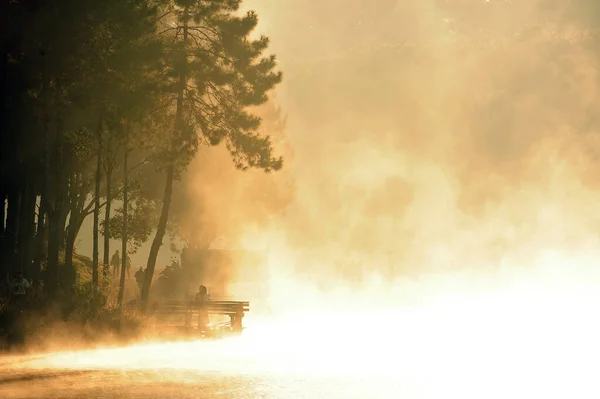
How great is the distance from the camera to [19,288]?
35031 mm

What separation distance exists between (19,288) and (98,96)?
8.72 meters

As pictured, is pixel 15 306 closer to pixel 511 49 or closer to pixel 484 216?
pixel 484 216

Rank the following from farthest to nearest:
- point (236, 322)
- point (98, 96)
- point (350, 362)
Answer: point (236, 322)
point (98, 96)
point (350, 362)

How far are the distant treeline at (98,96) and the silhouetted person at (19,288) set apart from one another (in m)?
1.13

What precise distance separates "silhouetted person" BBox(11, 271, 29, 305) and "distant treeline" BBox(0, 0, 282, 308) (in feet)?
3.71

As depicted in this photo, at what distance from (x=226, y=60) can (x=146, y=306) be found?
12097 mm

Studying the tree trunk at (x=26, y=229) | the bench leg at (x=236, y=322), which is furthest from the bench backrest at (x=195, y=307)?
the tree trunk at (x=26, y=229)

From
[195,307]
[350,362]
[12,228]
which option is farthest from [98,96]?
[350,362]

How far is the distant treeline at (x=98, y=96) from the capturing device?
1495 inches

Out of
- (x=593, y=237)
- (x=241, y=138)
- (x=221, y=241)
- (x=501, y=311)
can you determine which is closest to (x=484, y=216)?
(x=593, y=237)

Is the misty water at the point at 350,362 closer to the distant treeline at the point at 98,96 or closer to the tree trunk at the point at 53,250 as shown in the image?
the tree trunk at the point at 53,250

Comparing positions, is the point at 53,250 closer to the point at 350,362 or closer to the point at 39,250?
the point at 39,250

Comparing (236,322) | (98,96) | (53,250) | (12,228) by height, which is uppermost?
(98,96)

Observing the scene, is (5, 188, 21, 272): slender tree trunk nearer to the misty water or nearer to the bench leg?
the bench leg
